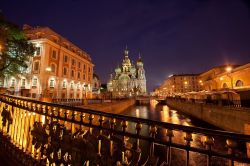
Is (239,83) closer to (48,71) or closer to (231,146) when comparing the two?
(48,71)

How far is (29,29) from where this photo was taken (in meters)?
35.8

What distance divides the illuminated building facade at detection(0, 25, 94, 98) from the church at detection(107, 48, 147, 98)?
6992cm

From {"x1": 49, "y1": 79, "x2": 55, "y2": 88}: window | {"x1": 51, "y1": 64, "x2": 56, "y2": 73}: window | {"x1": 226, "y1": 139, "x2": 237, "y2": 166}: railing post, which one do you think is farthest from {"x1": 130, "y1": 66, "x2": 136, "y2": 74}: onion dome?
{"x1": 226, "y1": 139, "x2": 237, "y2": 166}: railing post

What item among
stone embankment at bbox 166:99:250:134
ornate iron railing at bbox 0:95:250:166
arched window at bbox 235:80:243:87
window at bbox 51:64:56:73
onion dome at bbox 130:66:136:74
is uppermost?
onion dome at bbox 130:66:136:74

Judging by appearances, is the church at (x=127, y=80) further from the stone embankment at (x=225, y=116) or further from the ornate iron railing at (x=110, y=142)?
the ornate iron railing at (x=110, y=142)

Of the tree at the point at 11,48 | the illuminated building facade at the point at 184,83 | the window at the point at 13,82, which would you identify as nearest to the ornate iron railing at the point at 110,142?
the tree at the point at 11,48

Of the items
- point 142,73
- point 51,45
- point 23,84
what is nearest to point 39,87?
point 23,84

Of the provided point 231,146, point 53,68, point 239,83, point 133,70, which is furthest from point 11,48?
point 133,70

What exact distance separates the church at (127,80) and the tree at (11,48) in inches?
3334

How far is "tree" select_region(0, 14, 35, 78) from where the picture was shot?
22.2m

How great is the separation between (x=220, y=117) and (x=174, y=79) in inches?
3438

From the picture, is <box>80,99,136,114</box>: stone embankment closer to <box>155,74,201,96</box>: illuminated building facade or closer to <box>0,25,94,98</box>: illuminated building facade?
<box>0,25,94,98</box>: illuminated building facade

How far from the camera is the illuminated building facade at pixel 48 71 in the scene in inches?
1234

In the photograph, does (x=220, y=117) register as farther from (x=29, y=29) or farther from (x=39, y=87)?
(x=29, y=29)
